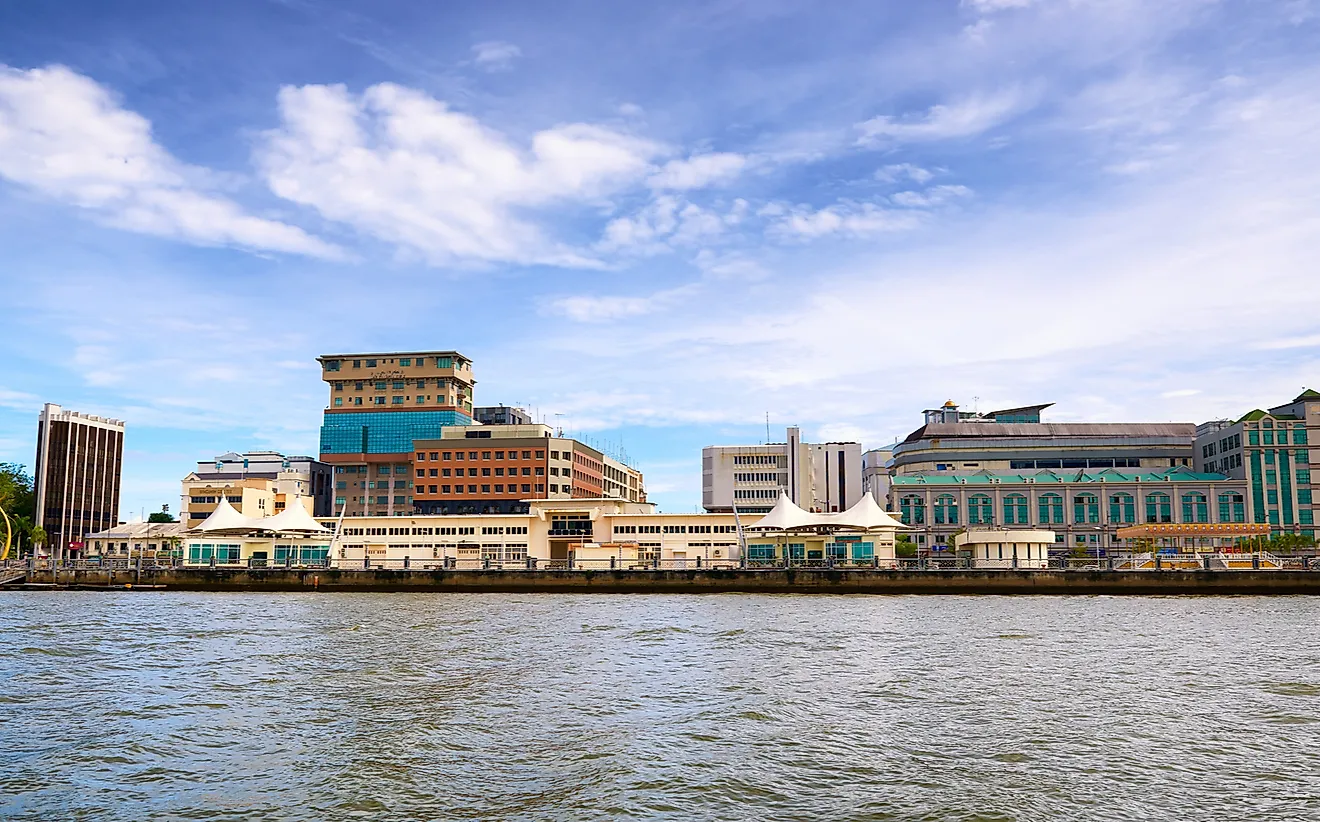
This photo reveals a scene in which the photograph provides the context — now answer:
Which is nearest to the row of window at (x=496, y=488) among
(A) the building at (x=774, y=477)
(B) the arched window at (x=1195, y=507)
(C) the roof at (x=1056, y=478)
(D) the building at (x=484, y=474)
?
(D) the building at (x=484, y=474)

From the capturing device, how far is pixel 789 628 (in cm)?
5597

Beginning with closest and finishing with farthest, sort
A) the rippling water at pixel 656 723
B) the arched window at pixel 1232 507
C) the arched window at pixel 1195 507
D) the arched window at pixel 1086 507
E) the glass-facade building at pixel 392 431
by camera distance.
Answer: the rippling water at pixel 656 723
the arched window at pixel 1232 507
the arched window at pixel 1195 507
the arched window at pixel 1086 507
the glass-facade building at pixel 392 431

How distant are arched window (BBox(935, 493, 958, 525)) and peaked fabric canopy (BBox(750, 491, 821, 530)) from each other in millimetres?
47817

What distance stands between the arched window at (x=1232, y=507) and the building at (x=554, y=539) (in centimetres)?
6364

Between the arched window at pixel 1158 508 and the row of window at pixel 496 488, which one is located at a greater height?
the row of window at pixel 496 488

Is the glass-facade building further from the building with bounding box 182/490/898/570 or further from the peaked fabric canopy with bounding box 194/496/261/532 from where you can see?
the peaked fabric canopy with bounding box 194/496/261/532

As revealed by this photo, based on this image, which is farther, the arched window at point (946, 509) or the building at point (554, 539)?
the arched window at point (946, 509)

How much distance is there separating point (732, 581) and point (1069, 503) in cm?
7518

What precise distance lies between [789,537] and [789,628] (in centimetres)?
5933

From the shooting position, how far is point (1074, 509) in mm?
155875

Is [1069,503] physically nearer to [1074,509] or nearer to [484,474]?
[1074,509]

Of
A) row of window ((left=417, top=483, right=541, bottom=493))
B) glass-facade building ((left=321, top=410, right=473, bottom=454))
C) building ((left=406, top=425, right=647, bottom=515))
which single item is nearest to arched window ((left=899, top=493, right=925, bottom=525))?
building ((left=406, top=425, right=647, bottom=515))

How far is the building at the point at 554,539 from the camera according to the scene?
11194 cm

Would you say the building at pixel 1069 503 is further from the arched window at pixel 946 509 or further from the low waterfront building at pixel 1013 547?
the low waterfront building at pixel 1013 547
